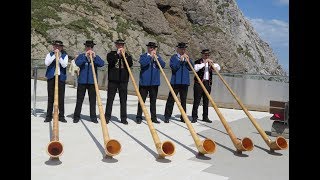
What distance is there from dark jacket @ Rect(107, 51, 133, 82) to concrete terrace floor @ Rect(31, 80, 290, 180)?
971mm

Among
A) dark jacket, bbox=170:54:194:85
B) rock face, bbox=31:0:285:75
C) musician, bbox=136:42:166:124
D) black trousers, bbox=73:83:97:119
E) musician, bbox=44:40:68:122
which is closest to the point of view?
musician, bbox=44:40:68:122

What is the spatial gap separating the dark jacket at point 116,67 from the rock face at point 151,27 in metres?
19.2

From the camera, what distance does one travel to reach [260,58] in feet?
Answer: 178

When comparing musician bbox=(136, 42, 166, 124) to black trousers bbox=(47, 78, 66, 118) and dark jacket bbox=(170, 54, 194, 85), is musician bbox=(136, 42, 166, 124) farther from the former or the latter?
black trousers bbox=(47, 78, 66, 118)

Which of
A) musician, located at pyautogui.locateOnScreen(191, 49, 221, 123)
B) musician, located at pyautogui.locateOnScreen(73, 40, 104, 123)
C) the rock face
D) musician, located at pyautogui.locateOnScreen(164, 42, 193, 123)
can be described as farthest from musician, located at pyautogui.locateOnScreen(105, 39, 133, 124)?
the rock face

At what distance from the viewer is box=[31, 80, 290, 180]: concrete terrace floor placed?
184 inches

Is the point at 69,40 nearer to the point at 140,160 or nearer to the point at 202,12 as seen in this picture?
the point at 202,12

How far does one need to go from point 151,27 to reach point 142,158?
35436mm

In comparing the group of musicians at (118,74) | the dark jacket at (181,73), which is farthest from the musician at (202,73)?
the dark jacket at (181,73)

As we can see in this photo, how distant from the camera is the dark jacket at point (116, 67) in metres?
8.17

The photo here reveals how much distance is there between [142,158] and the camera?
5438 mm

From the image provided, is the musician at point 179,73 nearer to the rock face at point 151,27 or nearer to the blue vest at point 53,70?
the blue vest at point 53,70

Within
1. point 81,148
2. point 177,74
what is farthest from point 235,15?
point 81,148

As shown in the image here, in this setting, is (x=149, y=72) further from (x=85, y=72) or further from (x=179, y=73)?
(x=85, y=72)
